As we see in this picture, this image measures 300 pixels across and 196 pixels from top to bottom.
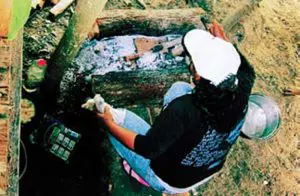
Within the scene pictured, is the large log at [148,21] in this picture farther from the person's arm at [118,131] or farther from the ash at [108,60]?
the person's arm at [118,131]

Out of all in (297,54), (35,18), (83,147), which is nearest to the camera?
(83,147)

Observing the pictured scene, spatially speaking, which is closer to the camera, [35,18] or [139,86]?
[139,86]

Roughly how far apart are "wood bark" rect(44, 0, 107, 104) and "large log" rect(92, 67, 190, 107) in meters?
0.39

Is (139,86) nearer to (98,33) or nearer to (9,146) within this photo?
(98,33)

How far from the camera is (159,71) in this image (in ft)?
13.8

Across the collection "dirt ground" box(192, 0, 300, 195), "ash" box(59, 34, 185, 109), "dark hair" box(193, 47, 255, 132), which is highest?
"dark hair" box(193, 47, 255, 132)

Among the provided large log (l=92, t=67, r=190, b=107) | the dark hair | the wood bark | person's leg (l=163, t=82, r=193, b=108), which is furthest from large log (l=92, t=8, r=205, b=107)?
the dark hair

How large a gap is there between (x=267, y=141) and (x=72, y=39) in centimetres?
268

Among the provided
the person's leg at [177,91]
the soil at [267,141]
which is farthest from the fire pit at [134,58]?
the person's leg at [177,91]

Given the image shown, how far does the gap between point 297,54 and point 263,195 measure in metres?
2.05

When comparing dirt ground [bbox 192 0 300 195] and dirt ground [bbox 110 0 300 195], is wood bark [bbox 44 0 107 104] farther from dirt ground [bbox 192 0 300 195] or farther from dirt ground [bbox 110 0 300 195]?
dirt ground [bbox 192 0 300 195]

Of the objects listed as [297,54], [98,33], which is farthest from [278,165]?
[98,33]

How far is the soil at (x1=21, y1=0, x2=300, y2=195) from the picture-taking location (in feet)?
13.5

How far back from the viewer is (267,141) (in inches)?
187
